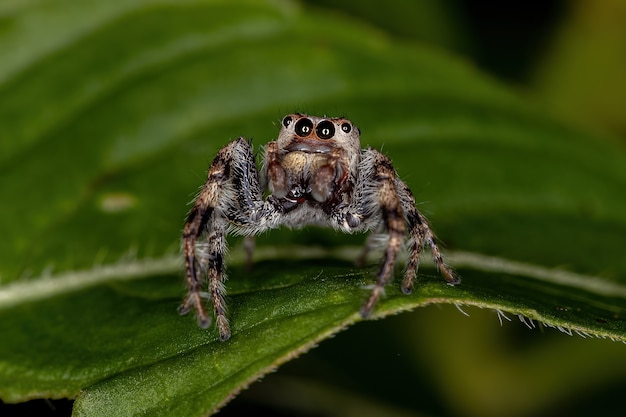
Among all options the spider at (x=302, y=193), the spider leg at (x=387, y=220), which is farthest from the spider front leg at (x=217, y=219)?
the spider leg at (x=387, y=220)

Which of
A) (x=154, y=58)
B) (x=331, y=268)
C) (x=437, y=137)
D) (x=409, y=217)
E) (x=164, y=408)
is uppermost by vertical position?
(x=154, y=58)

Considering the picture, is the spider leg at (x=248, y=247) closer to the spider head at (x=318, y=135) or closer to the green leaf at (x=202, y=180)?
the green leaf at (x=202, y=180)

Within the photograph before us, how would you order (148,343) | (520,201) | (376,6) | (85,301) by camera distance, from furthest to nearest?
(376,6)
(520,201)
(85,301)
(148,343)

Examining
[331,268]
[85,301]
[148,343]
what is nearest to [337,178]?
[331,268]

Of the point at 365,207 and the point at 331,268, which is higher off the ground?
the point at 365,207

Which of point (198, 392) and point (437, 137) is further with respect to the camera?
point (437, 137)

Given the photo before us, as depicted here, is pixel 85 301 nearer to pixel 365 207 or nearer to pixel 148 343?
pixel 148 343

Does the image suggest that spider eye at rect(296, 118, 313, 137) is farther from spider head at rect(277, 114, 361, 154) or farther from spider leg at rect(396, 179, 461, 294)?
spider leg at rect(396, 179, 461, 294)

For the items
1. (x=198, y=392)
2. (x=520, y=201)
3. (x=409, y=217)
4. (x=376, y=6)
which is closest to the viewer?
(x=198, y=392)
